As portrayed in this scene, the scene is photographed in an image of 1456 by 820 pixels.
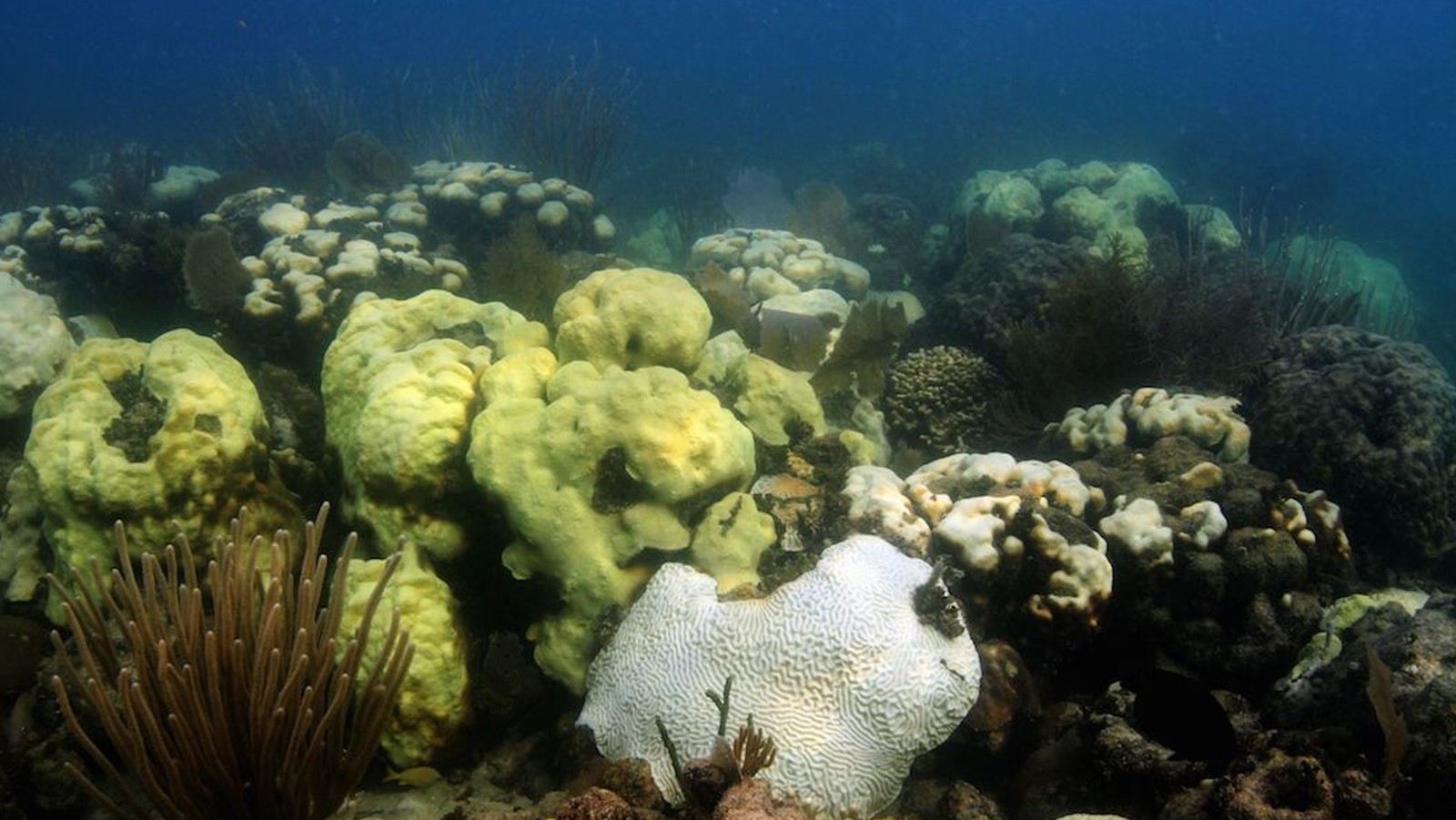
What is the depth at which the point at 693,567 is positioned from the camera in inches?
145

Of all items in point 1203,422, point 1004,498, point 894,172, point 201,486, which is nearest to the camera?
point 201,486

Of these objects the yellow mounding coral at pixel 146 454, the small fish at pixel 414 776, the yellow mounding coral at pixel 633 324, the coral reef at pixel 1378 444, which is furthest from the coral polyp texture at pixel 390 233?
the coral reef at pixel 1378 444

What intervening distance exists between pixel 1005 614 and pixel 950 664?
2.57 feet

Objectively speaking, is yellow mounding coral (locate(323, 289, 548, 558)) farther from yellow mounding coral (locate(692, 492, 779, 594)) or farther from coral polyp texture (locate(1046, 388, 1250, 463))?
coral polyp texture (locate(1046, 388, 1250, 463))

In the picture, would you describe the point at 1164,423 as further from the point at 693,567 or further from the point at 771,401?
the point at 693,567

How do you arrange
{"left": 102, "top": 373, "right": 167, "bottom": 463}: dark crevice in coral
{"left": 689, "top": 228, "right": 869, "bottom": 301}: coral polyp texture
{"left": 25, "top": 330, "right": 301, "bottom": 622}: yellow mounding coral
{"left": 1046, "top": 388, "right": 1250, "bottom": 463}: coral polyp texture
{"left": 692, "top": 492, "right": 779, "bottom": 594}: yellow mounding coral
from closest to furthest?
{"left": 25, "top": 330, "right": 301, "bottom": 622}: yellow mounding coral → {"left": 102, "top": 373, "right": 167, "bottom": 463}: dark crevice in coral → {"left": 692, "top": 492, "right": 779, "bottom": 594}: yellow mounding coral → {"left": 1046, "top": 388, "right": 1250, "bottom": 463}: coral polyp texture → {"left": 689, "top": 228, "right": 869, "bottom": 301}: coral polyp texture

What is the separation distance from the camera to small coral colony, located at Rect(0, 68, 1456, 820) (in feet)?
8.34

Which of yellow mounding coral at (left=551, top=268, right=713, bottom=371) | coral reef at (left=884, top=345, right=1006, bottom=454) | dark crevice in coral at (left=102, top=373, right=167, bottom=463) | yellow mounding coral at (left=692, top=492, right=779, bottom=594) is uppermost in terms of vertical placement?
yellow mounding coral at (left=551, top=268, right=713, bottom=371)

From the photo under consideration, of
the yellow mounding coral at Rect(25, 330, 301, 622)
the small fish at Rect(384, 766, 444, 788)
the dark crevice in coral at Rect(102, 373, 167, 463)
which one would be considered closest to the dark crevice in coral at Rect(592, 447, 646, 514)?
the small fish at Rect(384, 766, 444, 788)

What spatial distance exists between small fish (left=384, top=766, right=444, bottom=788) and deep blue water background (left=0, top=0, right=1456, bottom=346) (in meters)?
20.6

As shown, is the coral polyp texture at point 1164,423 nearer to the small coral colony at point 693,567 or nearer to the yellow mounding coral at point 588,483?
the small coral colony at point 693,567

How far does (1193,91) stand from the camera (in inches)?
2040

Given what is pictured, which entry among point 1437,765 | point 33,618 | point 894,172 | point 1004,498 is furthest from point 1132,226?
point 894,172

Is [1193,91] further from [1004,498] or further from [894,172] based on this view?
[1004,498]
